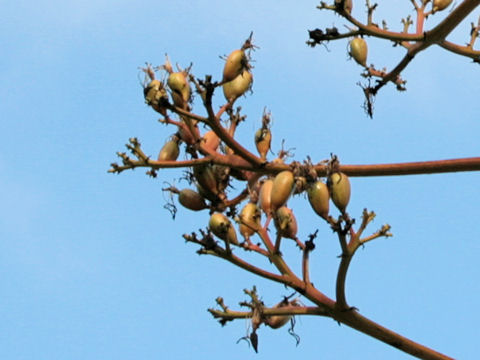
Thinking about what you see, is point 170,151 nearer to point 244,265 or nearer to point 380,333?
point 244,265

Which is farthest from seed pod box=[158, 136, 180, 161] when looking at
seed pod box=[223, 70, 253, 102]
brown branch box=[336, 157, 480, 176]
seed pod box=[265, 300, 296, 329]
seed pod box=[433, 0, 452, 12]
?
seed pod box=[433, 0, 452, 12]

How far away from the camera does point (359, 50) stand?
23.3ft

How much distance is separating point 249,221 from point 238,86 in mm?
927

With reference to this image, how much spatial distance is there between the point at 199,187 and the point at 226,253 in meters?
0.71

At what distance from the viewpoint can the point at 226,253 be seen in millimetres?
5652

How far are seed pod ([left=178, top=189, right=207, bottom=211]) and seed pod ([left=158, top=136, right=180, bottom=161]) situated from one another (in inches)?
11.6

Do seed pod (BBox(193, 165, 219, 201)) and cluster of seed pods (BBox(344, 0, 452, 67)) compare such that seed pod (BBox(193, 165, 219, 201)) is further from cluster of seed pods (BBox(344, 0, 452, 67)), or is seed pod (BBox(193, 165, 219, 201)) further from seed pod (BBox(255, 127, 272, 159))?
cluster of seed pods (BBox(344, 0, 452, 67))

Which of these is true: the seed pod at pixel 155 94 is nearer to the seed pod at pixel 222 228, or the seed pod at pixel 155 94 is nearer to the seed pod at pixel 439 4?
the seed pod at pixel 222 228

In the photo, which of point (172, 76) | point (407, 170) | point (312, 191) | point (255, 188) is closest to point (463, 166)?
point (407, 170)

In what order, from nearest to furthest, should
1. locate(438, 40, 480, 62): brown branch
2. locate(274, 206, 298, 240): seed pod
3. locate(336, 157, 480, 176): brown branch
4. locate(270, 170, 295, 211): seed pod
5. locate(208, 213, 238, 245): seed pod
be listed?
locate(336, 157, 480, 176): brown branch
locate(270, 170, 295, 211): seed pod
locate(274, 206, 298, 240): seed pod
locate(208, 213, 238, 245): seed pod
locate(438, 40, 480, 62): brown branch

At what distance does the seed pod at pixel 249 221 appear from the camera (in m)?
5.82

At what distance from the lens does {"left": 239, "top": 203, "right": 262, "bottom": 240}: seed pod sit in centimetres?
582

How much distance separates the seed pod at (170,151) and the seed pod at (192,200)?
0.97 feet

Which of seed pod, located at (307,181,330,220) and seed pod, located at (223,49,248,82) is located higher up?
seed pod, located at (223,49,248,82)
